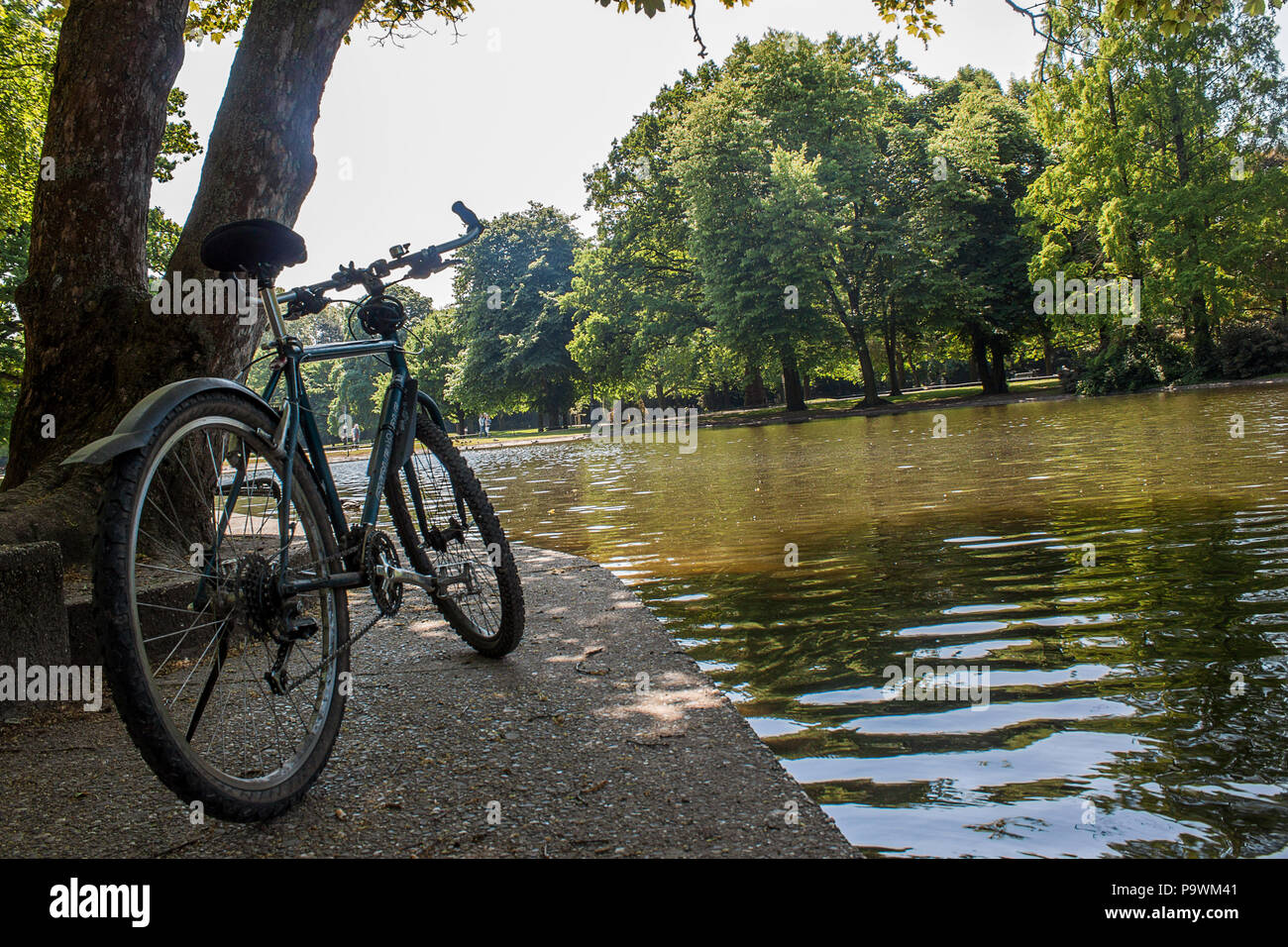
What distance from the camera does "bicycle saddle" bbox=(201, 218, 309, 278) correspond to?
9.43 feet

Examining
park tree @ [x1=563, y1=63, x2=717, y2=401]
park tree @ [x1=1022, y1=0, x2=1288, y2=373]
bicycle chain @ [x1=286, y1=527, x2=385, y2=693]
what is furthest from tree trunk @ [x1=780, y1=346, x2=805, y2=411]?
bicycle chain @ [x1=286, y1=527, x2=385, y2=693]

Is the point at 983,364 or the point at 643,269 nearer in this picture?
the point at 983,364

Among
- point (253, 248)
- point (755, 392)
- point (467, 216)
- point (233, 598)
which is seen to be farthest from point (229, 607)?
point (755, 392)

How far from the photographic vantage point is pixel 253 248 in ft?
9.61

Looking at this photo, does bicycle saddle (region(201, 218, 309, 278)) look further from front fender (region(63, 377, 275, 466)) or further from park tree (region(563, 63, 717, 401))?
park tree (region(563, 63, 717, 401))

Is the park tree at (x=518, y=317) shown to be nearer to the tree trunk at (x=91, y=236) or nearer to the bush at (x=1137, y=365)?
the bush at (x=1137, y=365)

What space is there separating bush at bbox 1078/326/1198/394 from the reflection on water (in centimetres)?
2346

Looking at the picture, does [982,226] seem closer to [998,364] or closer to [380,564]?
[998,364]

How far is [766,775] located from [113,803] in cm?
187

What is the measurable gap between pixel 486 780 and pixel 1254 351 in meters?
33.8

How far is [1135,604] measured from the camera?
447 cm

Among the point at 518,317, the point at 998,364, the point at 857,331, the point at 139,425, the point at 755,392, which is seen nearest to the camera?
the point at 139,425
